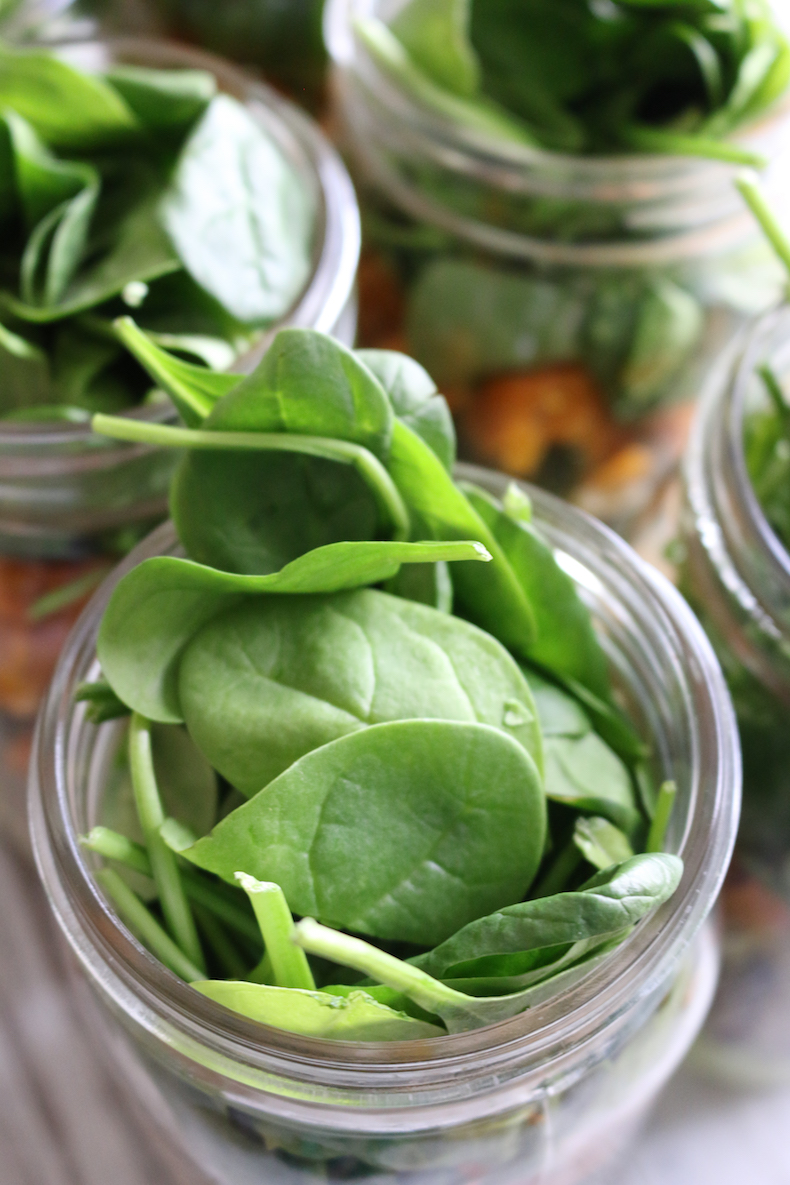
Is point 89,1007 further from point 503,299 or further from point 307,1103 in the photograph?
point 503,299

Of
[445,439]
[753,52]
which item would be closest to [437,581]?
[445,439]

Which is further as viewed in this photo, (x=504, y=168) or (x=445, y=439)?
(x=504, y=168)

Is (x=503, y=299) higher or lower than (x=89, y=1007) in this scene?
higher

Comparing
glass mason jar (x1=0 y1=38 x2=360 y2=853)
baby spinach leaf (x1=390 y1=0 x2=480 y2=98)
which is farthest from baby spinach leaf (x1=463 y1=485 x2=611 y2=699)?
baby spinach leaf (x1=390 y1=0 x2=480 y2=98)

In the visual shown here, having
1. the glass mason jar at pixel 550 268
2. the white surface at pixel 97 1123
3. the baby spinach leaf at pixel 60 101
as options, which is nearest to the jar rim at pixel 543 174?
the glass mason jar at pixel 550 268

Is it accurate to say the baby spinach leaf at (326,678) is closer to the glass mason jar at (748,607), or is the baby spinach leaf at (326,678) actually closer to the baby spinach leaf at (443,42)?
the glass mason jar at (748,607)

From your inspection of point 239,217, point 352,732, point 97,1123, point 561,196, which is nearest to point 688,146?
point 561,196

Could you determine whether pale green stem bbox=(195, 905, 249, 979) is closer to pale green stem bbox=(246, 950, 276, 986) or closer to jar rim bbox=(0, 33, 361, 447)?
pale green stem bbox=(246, 950, 276, 986)
